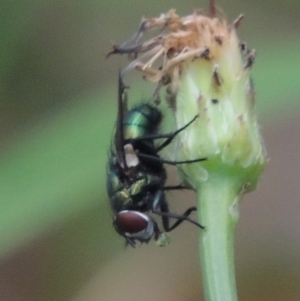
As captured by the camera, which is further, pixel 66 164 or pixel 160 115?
pixel 66 164

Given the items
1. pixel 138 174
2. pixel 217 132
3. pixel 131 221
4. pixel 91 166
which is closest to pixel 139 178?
pixel 138 174

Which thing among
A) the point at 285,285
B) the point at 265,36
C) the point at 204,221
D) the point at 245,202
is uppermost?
the point at 265,36

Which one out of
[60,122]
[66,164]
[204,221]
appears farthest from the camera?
Result: [60,122]

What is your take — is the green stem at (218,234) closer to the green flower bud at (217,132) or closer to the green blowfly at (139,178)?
the green flower bud at (217,132)

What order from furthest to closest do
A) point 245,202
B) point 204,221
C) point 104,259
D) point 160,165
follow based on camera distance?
1. point 245,202
2. point 104,259
3. point 160,165
4. point 204,221

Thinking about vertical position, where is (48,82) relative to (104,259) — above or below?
above

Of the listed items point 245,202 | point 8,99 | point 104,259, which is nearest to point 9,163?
point 104,259

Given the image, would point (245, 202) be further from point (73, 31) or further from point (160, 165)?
point (160, 165)
